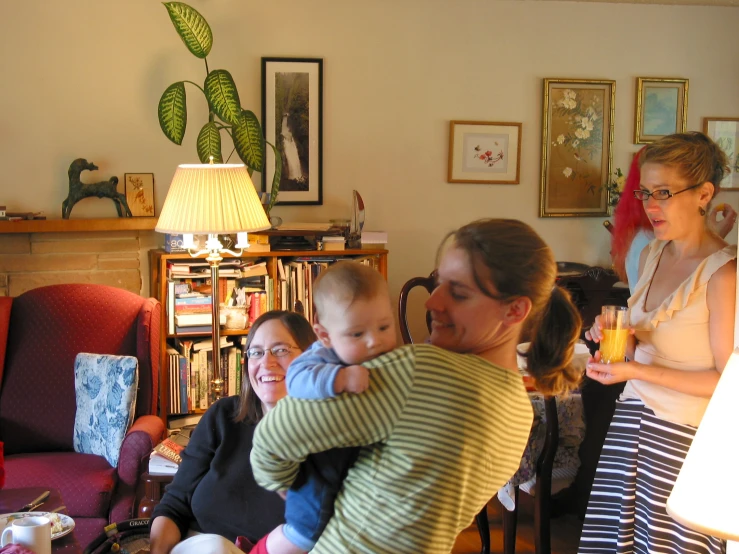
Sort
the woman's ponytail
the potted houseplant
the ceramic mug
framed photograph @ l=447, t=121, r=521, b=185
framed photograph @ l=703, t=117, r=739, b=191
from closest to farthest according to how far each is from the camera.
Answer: the woman's ponytail < the ceramic mug < the potted houseplant < framed photograph @ l=447, t=121, r=521, b=185 < framed photograph @ l=703, t=117, r=739, b=191

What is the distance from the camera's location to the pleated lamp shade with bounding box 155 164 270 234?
3227 mm

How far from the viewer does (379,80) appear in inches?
182

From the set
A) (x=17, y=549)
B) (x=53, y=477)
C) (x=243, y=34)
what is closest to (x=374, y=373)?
(x=17, y=549)

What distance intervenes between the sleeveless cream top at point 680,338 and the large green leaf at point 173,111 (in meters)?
2.60

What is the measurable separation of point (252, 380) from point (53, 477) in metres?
1.50

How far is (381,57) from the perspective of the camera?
4.60 meters

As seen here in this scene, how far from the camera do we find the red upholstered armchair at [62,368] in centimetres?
331

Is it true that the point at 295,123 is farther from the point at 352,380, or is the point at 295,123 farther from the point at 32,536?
the point at 352,380

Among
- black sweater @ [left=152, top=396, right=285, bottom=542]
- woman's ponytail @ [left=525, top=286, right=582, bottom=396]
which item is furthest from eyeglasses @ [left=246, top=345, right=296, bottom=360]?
woman's ponytail @ [left=525, top=286, right=582, bottom=396]

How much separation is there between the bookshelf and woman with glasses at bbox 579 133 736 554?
6.95 feet

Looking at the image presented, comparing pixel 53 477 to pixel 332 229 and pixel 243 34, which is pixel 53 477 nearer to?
pixel 332 229

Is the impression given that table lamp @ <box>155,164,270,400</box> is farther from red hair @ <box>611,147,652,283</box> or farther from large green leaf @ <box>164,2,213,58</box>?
red hair @ <box>611,147,652,283</box>

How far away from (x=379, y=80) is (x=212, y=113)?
1.01 metres

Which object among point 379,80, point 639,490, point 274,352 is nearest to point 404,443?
point 274,352
